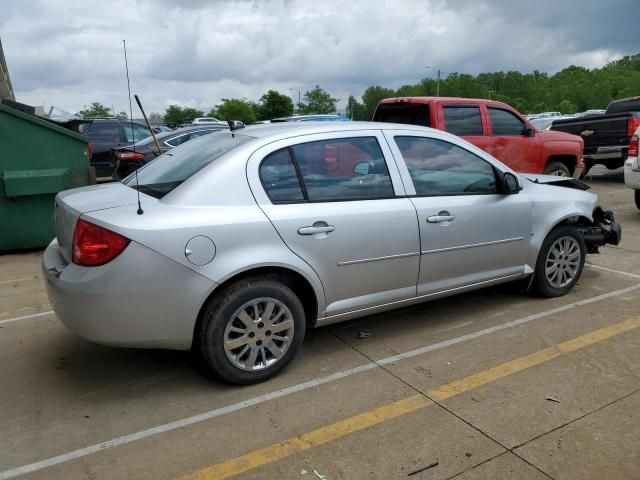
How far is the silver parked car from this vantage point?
10.0ft

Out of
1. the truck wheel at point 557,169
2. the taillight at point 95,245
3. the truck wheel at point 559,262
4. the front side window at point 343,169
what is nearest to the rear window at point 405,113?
the truck wheel at point 557,169

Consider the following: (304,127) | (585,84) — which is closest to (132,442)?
(304,127)

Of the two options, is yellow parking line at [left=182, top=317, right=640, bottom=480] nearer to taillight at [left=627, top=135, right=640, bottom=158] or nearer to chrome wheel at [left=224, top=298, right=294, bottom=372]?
chrome wheel at [left=224, top=298, right=294, bottom=372]

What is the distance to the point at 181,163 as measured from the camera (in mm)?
3766

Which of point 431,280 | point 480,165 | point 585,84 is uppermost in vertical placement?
point 585,84

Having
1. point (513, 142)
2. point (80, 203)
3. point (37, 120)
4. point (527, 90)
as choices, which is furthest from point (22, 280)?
point (527, 90)

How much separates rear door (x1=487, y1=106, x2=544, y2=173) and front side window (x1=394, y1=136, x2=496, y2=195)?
4342mm

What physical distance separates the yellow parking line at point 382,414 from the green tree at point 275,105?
58.2 metres

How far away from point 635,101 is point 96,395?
49.6ft

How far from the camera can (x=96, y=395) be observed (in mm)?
3371

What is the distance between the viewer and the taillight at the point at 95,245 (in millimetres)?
2986

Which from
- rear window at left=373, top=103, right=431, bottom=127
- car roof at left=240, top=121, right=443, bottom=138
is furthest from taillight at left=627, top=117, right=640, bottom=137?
car roof at left=240, top=121, right=443, bottom=138

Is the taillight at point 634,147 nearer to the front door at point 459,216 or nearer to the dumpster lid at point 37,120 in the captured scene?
the front door at point 459,216

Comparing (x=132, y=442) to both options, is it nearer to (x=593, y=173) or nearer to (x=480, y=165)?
(x=480, y=165)
